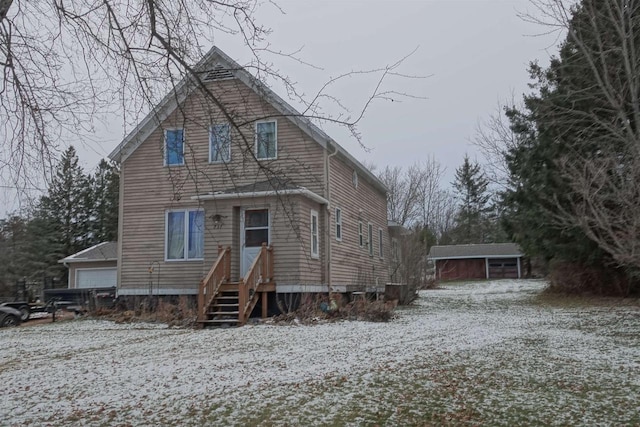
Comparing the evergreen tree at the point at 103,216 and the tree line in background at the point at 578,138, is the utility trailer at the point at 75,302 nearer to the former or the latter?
the tree line in background at the point at 578,138

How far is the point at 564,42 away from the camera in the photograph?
19641mm

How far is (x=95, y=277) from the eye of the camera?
Result: 2862 cm

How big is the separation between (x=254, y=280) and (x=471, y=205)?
47309 millimetres

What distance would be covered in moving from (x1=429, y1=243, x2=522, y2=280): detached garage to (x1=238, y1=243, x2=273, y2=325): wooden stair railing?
31.7 m

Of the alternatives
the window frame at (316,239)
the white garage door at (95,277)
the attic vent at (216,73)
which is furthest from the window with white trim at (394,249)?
the attic vent at (216,73)

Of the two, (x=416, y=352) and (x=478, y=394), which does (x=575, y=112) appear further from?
(x=478, y=394)

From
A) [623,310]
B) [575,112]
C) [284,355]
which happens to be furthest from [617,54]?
[284,355]

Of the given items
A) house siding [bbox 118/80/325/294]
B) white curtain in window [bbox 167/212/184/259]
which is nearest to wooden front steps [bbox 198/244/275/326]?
house siding [bbox 118/80/325/294]

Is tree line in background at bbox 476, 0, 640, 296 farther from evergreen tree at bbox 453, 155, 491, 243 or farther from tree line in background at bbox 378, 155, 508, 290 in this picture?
evergreen tree at bbox 453, 155, 491, 243

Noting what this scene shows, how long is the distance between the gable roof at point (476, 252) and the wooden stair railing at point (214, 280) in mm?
32017

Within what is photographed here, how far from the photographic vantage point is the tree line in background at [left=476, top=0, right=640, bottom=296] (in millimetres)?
15797

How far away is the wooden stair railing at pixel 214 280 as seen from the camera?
13328 millimetres

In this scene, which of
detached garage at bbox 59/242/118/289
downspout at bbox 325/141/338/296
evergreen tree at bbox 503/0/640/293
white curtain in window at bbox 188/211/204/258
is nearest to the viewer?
evergreen tree at bbox 503/0/640/293

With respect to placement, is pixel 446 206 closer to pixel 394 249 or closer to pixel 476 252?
pixel 476 252
